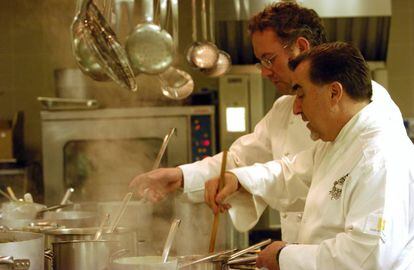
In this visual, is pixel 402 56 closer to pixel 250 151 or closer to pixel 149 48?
pixel 250 151

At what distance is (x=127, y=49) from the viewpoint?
2447 mm

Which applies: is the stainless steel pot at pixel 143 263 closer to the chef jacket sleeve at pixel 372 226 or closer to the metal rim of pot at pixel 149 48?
the chef jacket sleeve at pixel 372 226

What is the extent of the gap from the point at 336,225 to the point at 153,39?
108 centimetres

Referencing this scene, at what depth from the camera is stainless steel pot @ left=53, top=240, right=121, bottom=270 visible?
1.54 m

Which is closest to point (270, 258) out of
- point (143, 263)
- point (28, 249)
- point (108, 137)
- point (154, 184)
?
point (143, 263)

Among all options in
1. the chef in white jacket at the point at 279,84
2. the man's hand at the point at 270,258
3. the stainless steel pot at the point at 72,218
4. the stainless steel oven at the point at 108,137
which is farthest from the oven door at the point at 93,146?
the man's hand at the point at 270,258

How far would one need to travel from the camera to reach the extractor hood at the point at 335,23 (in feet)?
12.4

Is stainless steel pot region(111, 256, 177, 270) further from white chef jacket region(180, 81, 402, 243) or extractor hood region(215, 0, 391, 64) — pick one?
extractor hood region(215, 0, 391, 64)

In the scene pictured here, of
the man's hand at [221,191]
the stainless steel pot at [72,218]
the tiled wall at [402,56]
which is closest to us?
the stainless steel pot at [72,218]

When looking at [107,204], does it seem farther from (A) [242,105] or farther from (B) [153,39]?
(A) [242,105]

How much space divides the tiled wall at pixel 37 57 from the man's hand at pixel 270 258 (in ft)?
9.82

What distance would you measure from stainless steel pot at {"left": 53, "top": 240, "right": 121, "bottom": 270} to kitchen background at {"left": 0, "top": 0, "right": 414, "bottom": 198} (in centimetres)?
293

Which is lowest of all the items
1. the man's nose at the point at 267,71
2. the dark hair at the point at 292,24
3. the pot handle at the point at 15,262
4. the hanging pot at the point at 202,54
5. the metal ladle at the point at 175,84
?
the pot handle at the point at 15,262

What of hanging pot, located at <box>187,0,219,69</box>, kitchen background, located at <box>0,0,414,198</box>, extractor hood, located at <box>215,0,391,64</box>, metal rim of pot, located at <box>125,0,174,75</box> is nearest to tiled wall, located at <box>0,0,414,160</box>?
kitchen background, located at <box>0,0,414,198</box>
